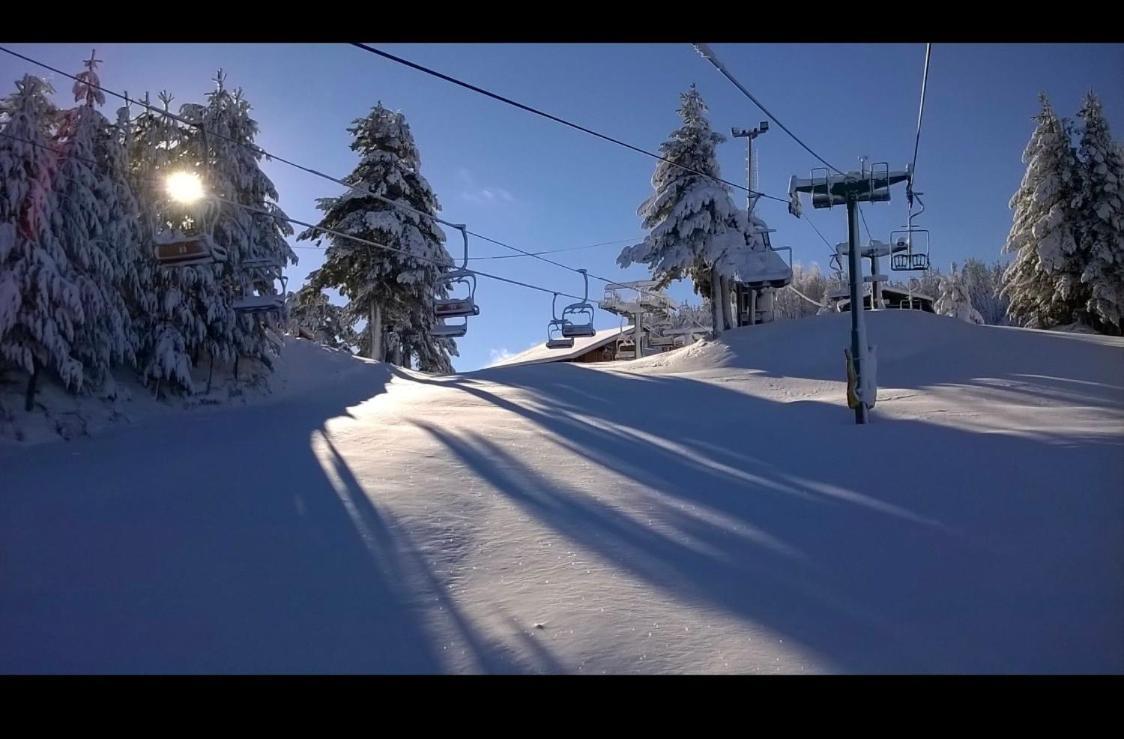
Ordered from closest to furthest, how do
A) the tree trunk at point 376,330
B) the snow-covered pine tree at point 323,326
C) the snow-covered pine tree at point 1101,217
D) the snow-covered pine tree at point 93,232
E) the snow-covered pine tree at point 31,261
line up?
the snow-covered pine tree at point 31,261
the snow-covered pine tree at point 93,232
the snow-covered pine tree at point 1101,217
the tree trunk at point 376,330
the snow-covered pine tree at point 323,326

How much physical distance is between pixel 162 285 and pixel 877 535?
1907 centimetres

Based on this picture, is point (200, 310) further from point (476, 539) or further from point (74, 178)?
point (476, 539)

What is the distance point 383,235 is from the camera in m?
30.0

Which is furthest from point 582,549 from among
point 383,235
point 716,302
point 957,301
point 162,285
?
point 957,301

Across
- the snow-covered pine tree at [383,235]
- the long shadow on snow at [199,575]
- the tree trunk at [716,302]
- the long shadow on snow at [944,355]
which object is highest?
the snow-covered pine tree at [383,235]

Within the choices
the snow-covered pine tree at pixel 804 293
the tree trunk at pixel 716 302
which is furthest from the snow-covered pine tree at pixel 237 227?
the snow-covered pine tree at pixel 804 293

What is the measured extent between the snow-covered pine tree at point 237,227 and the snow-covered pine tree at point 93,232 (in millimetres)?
2980

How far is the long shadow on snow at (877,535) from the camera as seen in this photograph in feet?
13.3

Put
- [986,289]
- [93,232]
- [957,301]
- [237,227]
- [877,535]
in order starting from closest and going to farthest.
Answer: [877,535] < [93,232] < [237,227] < [957,301] < [986,289]

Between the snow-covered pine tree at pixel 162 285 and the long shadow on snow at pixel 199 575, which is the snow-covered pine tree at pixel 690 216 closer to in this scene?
the snow-covered pine tree at pixel 162 285

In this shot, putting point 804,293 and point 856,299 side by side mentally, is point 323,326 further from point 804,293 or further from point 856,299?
point 804,293

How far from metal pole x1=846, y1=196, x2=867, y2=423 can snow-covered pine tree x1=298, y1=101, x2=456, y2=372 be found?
19697 millimetres
